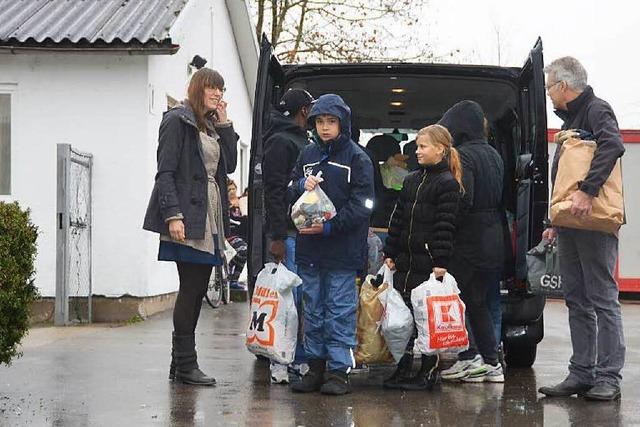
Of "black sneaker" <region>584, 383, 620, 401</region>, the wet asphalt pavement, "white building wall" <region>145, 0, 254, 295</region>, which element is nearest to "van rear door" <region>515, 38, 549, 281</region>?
the wet asphalt pavement

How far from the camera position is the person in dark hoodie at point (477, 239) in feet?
26.8

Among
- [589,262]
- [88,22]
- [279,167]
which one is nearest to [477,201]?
[589,262]

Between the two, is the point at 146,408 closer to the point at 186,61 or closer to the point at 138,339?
the point at 138,339

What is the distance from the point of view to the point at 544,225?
8477 mm

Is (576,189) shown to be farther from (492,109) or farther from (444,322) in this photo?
(492,109)

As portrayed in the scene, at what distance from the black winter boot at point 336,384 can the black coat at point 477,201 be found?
1.08 meters

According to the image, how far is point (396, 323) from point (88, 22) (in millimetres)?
7114

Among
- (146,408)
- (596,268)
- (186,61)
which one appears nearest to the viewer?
(146,408)

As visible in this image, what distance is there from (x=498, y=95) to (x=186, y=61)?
7.61 meters

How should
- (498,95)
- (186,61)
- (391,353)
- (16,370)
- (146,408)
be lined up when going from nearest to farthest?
(146,408), (391,353), (16,370), (498,95), (186,61)

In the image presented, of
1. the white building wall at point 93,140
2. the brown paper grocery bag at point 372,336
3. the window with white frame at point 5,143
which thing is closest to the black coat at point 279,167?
the brown paper grocery bag at point 372,336

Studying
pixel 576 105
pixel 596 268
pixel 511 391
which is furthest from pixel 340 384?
pixel 576 105

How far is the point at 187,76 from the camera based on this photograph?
16.1 meters

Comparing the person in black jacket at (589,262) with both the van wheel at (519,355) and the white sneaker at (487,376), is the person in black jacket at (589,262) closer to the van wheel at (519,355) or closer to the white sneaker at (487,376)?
the white sneaker at (487,376)
